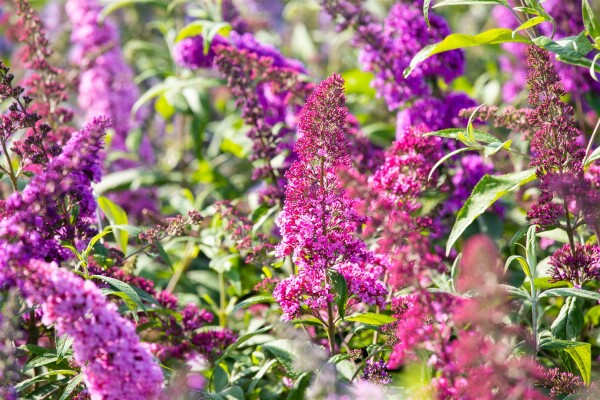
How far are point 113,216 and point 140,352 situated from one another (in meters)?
1.65

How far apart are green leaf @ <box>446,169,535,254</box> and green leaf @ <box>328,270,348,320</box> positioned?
393mm

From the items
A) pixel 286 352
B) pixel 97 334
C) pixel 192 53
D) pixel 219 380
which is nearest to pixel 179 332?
pixel 219 380

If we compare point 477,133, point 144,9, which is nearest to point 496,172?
point 477,133

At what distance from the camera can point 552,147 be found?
2.48 m

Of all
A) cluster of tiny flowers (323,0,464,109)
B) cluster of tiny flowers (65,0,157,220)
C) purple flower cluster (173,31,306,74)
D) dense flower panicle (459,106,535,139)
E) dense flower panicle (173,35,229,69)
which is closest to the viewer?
dense flower panicle (459,106,535,139)

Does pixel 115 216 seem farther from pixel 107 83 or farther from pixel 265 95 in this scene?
pixel 107 83

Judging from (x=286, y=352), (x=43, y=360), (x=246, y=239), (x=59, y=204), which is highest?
(x=59, y=204)

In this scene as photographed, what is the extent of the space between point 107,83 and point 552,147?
331 cm

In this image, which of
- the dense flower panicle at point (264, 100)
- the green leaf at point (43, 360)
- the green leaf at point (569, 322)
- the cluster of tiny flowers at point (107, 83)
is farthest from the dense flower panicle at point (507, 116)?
the cluster of tiny flowers at point (107, 83)

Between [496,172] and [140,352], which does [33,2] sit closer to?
[496,172]

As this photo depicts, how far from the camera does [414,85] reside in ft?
11.8

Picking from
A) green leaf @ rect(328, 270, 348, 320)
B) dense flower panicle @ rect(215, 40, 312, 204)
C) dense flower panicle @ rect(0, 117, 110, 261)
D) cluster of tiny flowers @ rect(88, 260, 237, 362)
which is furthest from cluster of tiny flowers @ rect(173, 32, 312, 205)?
green leaf @ rect(328, 270, 348, 320)

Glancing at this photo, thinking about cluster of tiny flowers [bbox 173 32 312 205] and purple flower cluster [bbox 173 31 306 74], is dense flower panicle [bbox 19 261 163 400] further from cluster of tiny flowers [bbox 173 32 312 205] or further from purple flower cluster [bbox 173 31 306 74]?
purple flower cluster [bbox 173 31 306 74]

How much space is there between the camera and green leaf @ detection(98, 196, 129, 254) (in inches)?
131
